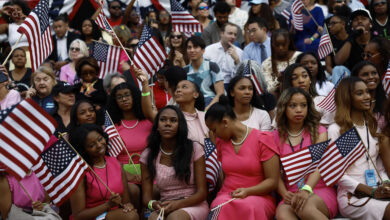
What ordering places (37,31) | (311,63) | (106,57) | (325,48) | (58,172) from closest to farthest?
(58,172) < (37,31) < (311,63) < (106,57) < (325,48)

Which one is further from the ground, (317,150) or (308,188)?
(317,150)

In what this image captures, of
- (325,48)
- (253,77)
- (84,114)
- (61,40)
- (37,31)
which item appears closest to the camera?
(37,31)

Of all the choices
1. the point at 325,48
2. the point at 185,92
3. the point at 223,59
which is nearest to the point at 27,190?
the point at 185,92

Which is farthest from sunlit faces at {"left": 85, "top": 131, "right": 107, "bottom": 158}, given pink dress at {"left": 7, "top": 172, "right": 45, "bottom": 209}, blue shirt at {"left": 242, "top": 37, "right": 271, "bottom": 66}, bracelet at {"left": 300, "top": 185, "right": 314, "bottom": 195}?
blue shirt at {"left": 242, "top": 37, "right": 271, "bottom": 66}

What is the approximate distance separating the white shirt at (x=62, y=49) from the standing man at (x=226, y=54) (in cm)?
352

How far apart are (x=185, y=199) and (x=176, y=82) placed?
6.97 feet

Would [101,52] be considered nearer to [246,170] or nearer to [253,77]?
[253,77]

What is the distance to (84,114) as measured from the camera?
798 centimetres

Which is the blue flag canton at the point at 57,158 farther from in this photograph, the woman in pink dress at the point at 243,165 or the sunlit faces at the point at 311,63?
the sunlit faces at the point at 311,63

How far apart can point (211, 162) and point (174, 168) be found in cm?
41

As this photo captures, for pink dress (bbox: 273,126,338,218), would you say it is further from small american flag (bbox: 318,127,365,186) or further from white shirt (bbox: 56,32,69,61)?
white shirt (bbox: 56,32,69,61)

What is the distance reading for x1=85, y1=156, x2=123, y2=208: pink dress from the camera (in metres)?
7.00

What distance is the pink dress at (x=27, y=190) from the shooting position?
6.98 meters

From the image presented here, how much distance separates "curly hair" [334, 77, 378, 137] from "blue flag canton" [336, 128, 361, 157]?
482 mm
